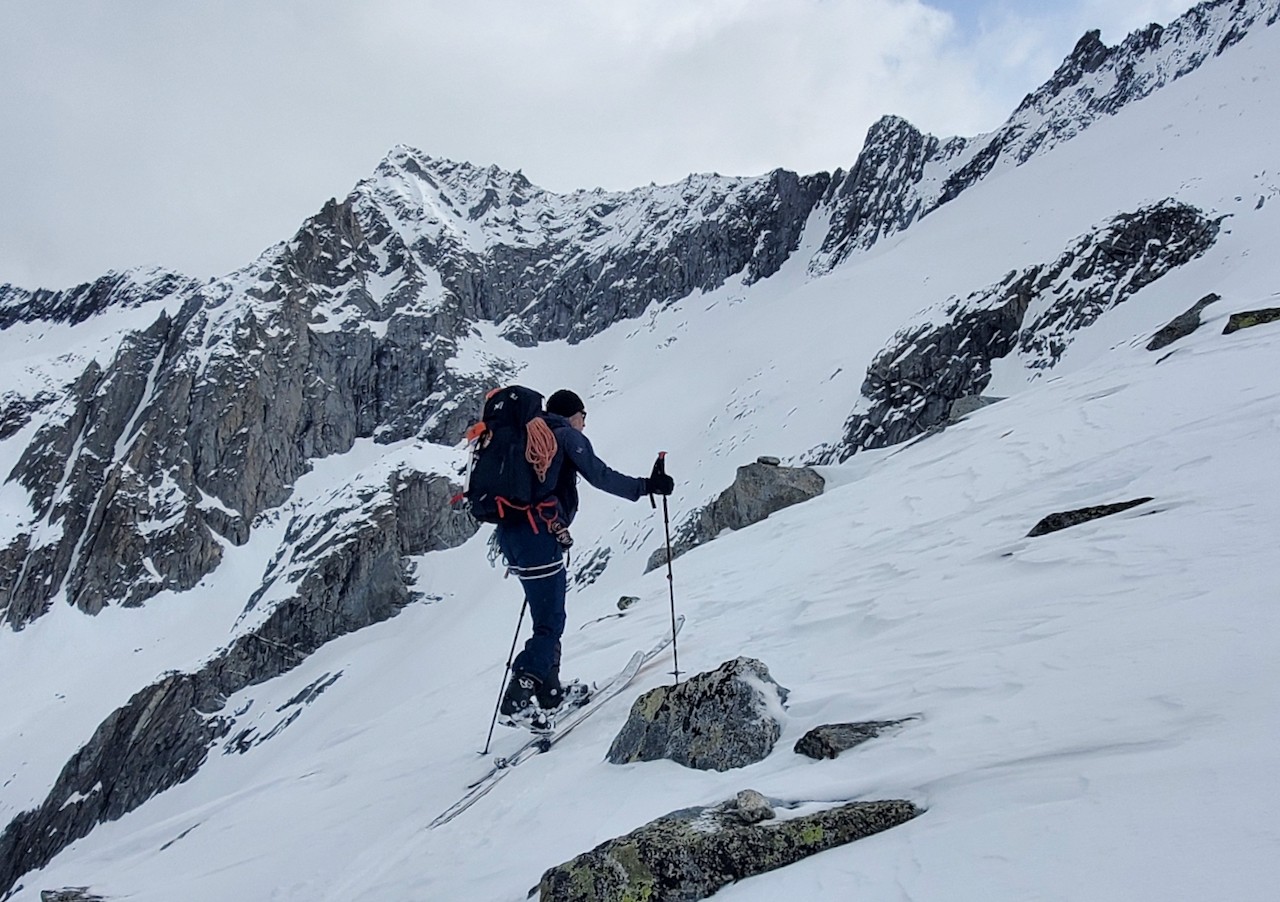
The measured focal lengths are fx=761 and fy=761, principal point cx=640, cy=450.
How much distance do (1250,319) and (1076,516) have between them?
301 inches

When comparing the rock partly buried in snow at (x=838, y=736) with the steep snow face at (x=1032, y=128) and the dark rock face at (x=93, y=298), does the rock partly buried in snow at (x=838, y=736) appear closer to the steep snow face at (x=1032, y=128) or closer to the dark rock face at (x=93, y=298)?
the steep snow face at (x=1032, y=128)

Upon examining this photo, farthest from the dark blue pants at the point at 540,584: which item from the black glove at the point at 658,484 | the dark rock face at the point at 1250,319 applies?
the dark rock face at the point at 1250,319

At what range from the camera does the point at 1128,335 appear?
17.4 meters

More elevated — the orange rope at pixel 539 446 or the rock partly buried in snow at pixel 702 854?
the orange rope at pixel 539 446

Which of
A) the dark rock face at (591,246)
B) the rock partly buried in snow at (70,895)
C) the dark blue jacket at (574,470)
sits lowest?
the rock partly buried in snow at (70,895)

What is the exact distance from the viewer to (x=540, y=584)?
19.8 ft

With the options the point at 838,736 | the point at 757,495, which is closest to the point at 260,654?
the point at 757,495

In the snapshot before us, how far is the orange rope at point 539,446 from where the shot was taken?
18.7ft

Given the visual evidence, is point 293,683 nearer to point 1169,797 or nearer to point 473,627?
point 473,627

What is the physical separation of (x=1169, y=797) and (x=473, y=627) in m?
33.2

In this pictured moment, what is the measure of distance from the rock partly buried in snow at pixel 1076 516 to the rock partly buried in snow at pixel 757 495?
9184 mm

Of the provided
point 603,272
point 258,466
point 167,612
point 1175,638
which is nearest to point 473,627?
point 1175,638

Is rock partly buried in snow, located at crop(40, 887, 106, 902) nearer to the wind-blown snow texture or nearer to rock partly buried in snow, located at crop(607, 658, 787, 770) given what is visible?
the wind-blown snow texture

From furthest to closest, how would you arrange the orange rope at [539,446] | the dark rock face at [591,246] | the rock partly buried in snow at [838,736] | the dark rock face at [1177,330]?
the dark rock face at [591,246]
the dark rock face at [1177,330]
the orange rope at [539,446]
the rock partly buried in snow at [838,736]
